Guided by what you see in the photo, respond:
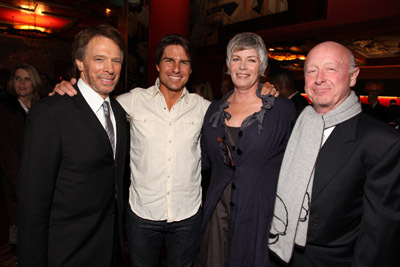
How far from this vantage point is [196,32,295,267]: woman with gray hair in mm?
1682

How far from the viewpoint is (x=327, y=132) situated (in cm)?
150

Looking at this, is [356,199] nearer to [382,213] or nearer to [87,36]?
→ [382,213]

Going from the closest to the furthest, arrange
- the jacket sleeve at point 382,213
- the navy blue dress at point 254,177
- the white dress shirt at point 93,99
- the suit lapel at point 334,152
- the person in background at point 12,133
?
1. the jacket sleeve at point 382,213
2. the suit lapel at point 334,152
3. the white dress shirt at point 93,99
4. the navy blue dress at point 254,177
5. the person in background at point 12,133

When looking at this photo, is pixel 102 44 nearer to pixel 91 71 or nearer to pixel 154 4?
pixel 91 71

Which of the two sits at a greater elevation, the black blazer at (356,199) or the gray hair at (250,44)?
the gray hair at (250,44)

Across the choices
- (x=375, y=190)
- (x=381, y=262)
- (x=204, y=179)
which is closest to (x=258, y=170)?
(x=375, y=190)

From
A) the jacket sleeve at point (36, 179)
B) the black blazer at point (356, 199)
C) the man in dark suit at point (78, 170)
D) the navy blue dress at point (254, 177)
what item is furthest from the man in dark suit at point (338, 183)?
the jacket sleeve at point (36, 179)

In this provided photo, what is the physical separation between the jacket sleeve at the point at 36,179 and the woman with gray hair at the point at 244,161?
38.5 inches

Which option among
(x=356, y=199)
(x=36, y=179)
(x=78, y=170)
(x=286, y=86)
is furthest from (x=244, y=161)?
(x=286, y=86)

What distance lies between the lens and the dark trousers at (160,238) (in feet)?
6.18

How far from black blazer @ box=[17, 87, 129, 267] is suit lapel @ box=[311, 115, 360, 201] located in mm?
1144

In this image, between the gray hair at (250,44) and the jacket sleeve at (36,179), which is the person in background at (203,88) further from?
the jacket sleeve at (36,179)

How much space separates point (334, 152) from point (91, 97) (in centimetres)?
136

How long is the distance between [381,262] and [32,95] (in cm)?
367
